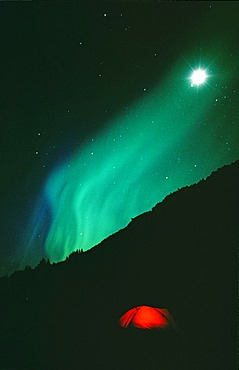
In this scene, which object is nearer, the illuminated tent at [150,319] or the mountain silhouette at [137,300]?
the mountain silhouette at [137,300]

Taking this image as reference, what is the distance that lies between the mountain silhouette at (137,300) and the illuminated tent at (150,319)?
0.15 ft

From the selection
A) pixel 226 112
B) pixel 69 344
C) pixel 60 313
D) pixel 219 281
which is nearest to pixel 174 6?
pixel 226 112

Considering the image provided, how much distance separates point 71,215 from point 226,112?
4.16 feet

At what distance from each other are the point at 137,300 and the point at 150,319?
17 cm

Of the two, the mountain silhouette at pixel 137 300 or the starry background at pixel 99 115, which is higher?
the starry background at pixel 99 115

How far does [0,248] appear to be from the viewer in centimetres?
276

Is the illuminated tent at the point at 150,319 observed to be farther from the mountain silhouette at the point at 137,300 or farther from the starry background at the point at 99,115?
the starry background at the point at 99,115

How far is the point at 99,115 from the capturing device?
2.78 m

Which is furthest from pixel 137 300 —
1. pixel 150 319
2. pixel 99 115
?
pixel 99 115

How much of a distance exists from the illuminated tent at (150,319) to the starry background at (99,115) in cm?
60

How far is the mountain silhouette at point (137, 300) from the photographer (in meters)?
2.70

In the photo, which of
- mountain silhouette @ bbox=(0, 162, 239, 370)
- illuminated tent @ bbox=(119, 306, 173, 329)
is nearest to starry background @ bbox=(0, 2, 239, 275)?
mountain silhouette @ bbox=(0, 162, 239, 370)

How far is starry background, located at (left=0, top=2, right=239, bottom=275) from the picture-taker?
8.76 feet

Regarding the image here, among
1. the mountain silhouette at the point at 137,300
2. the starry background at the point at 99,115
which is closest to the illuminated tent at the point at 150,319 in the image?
the mountain silhouette at the point at 137,300
